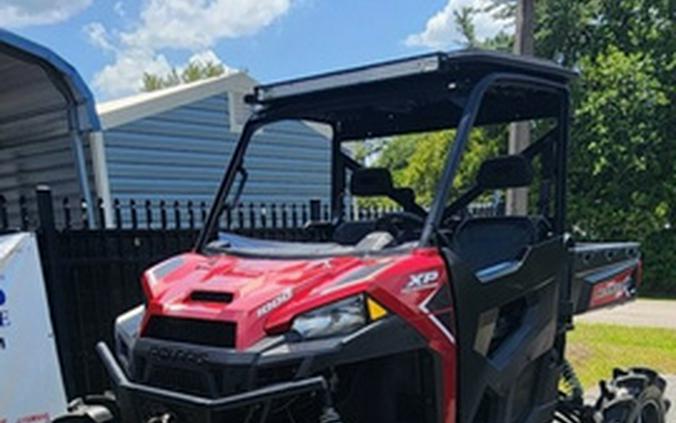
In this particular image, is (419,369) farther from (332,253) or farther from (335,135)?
(335,135)

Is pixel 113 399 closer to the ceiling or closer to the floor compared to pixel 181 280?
closer to the floor

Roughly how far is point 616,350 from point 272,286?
21.4ft

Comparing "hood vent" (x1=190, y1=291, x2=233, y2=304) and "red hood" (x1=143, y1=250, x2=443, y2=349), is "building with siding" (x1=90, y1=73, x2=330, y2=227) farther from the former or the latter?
"hood vent" (x1=190, y1=291, x2=233, y2=304)

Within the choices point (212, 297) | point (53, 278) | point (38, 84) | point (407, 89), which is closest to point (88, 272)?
point (53, 278)

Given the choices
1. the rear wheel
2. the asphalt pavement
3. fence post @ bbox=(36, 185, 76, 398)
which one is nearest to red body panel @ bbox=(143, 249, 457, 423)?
the rear wheel

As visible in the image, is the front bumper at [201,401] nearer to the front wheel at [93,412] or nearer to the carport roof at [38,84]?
the front wheel at [93,412]

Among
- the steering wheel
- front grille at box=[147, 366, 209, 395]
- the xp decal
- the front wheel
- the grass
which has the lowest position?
the grass

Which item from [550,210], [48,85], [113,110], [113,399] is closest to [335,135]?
[550,210]

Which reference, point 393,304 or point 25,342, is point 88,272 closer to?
point 25,342

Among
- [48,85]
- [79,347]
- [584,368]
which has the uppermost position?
[48,85]

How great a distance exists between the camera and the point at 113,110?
11.0 metres

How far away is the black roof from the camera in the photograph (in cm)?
299

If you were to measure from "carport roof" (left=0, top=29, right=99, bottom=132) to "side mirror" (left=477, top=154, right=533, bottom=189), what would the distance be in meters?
4.27

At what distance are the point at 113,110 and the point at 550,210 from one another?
902 centimetres
